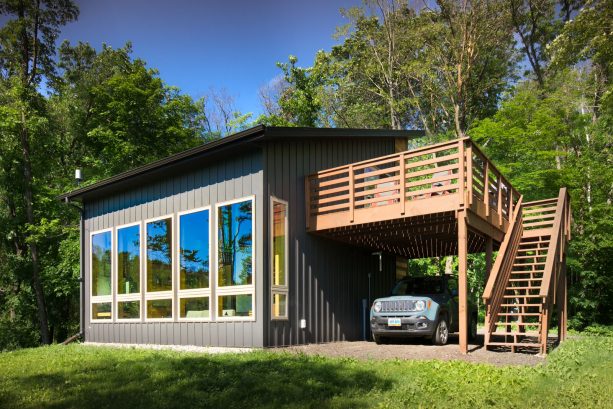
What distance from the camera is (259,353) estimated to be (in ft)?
31.6

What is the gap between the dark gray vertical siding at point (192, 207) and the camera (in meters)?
11.3

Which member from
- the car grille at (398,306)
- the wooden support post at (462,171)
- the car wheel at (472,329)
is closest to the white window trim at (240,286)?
the car grille at (398,306)

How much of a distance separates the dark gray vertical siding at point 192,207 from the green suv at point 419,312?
8.50 ft

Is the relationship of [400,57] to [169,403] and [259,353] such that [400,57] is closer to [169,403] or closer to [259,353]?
[259,353]

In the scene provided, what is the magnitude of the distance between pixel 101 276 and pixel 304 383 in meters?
10.8

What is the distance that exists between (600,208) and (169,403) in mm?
17308

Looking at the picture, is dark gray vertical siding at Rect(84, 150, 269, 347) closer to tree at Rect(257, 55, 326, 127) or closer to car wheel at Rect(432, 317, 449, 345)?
car wheel at Rect(432, 317, 449, 345)

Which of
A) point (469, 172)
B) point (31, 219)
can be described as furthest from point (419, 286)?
point (31, 219)

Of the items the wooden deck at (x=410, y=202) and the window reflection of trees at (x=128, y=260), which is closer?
the wooden deck at (x=410, y=202)

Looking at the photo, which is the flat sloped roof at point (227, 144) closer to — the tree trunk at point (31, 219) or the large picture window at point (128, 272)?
the large picture window at point (128, 272)

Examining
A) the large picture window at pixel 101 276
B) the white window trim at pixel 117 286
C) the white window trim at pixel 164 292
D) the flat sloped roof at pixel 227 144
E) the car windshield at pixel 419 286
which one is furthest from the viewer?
the large picture window at pixel 101 276

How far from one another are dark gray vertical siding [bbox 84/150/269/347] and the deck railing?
1.63 metres

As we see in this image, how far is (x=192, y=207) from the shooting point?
42.5ft

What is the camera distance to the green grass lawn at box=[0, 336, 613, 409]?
6000 millimetres
